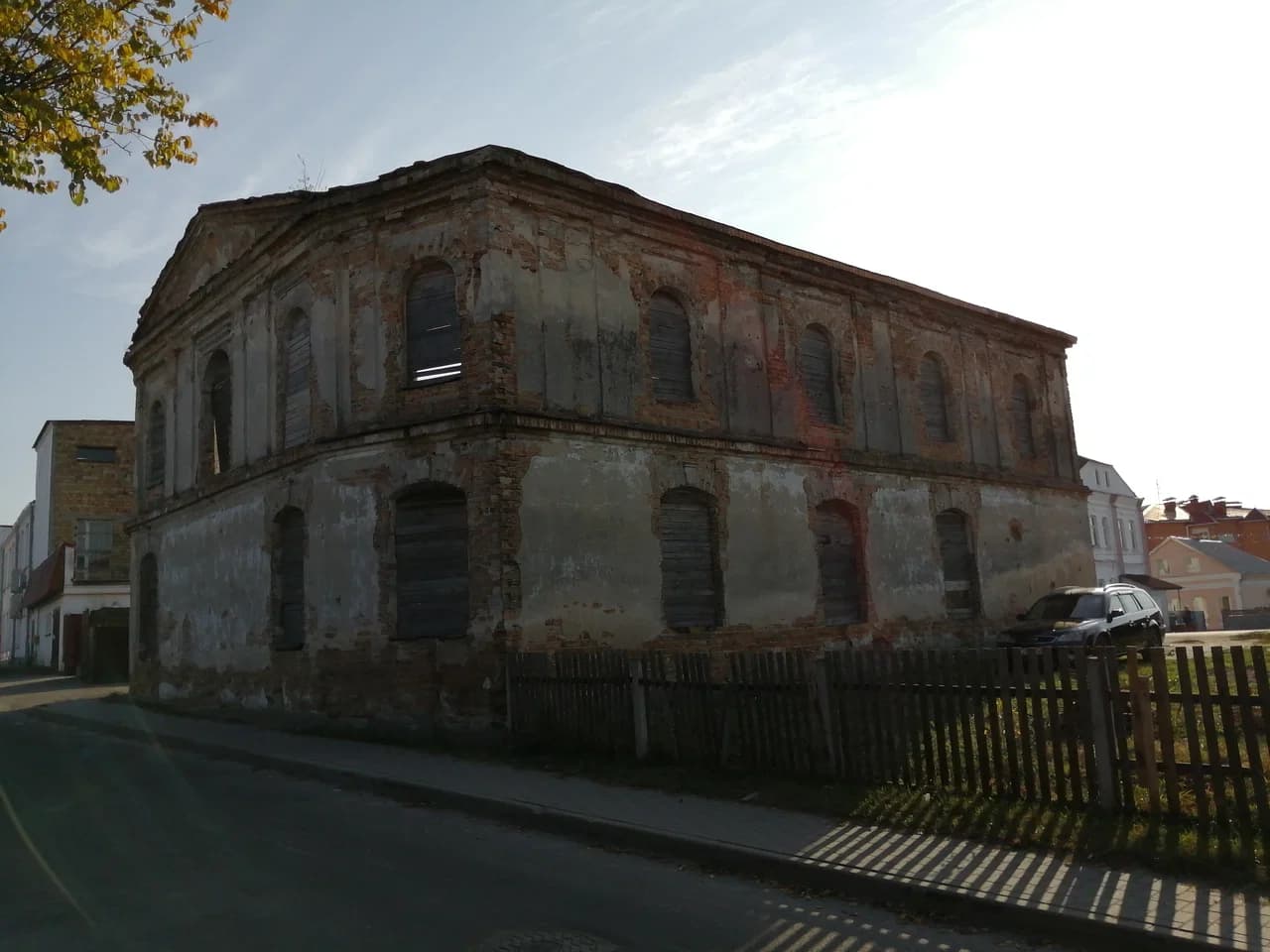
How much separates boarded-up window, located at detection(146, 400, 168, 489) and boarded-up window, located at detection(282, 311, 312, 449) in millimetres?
7860

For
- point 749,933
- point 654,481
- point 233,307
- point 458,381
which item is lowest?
point 749,933

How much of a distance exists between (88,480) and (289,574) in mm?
32470

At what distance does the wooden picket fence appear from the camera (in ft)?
22.3

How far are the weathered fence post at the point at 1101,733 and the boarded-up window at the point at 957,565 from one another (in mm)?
14404

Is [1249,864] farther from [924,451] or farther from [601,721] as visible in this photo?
[924,451]

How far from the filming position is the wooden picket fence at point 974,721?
6.81m

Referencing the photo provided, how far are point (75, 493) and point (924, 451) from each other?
125 feet

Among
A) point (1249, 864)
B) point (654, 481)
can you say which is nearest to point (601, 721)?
point (654, 481)

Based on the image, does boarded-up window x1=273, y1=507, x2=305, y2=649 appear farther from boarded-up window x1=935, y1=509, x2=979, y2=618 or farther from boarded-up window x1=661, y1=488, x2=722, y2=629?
boarded-up window x1=935, y1=509, x2=979, y2=618

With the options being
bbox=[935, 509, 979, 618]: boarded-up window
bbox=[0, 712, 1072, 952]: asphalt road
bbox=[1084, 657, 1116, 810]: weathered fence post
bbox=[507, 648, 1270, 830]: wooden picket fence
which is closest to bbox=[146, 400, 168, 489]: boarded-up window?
bbox=[0, 712, 1072, 952]: asphalt road

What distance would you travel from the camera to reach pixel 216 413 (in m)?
20.4

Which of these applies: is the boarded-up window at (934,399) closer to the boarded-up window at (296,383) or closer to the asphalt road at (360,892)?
the boarded-up window at (296,383)

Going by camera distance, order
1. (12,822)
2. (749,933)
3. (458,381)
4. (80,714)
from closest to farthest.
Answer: (749,933) → (12,822) → (458,381) → (80,714)

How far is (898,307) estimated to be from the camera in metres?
21.6
